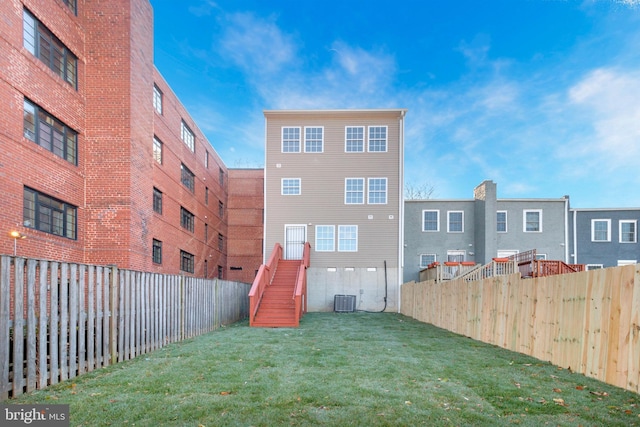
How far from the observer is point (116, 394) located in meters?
4.19

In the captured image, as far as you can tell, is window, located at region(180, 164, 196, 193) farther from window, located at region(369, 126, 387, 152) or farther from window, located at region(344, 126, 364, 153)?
window, located at region(369, 126, 387, 152)

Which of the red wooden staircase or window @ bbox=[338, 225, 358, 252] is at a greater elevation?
window @ bbox=[338, 225, 358, 252]

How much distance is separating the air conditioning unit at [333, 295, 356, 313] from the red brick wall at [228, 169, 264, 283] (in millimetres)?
11395

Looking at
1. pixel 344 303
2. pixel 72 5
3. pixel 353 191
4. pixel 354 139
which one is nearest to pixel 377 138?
pixel 354 139

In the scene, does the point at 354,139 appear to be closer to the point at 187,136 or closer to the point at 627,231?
the point at 187,136

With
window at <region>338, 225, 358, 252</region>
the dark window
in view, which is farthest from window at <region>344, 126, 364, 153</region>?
the dark window

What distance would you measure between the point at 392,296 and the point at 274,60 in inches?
797

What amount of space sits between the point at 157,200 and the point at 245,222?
1207 cm

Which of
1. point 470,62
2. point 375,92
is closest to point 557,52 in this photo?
point 470,62

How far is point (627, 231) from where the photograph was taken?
21750 millimetres

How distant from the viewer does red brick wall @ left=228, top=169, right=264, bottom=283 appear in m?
28.4

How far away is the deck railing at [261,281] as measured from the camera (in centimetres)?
1222

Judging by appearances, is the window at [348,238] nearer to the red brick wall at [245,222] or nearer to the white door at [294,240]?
the white door at [294,240]

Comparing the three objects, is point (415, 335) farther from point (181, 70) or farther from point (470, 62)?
point (181, 70)
